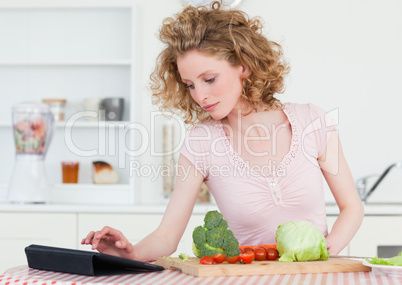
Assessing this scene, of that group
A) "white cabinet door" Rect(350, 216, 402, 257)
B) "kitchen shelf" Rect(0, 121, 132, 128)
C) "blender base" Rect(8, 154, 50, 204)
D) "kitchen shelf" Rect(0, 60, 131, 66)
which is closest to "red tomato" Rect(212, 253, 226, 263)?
"white cabinet door" Rect(350, 216, 402, 257)

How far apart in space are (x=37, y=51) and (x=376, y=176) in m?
2.30

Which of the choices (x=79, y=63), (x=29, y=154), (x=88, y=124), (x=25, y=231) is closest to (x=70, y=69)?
(x=79, y=63)

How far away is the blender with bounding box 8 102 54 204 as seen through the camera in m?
3.17

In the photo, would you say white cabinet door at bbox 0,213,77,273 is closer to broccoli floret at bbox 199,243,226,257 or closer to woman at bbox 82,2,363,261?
woman at bbox 82,2,363,261

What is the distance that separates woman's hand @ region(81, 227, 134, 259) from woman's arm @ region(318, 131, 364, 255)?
1.92ft

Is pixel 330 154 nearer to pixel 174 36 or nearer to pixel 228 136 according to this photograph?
pixel 228 136

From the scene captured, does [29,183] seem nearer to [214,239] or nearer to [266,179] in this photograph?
[266,179]

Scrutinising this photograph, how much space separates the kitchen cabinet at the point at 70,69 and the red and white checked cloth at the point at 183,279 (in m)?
2.37

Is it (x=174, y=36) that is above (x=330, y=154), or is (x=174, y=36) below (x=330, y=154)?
→ above

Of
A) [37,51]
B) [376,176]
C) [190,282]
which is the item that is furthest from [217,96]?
[37,51]

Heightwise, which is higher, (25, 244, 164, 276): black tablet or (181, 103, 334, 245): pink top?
(181, 103, 334, 245): pink top

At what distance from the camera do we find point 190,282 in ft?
3.63

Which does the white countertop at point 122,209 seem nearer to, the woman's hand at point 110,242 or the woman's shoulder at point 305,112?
the woman's shoulder at point 305,112

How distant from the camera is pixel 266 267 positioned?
1.19 m
